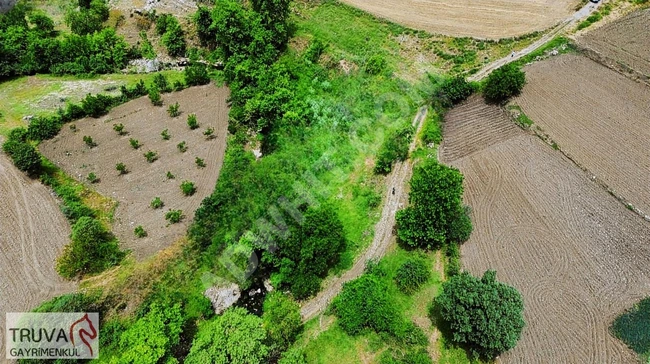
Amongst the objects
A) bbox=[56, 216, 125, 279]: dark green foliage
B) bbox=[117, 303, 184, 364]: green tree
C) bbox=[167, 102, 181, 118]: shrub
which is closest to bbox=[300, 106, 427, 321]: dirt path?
bbox=[117, 303, 184, 364]: green tree

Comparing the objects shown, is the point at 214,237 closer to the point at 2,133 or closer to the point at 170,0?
the point at 2,133

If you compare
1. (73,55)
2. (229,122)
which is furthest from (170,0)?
(229,122)

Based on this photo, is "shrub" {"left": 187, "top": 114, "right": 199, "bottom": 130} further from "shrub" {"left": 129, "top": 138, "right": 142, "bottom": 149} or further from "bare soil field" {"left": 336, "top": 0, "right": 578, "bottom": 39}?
"bare soil field" {"left": 336, "top": 0, "right": 578, "bottom": 39}

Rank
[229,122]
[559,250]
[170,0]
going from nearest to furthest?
[559,250] < [229,122] < [170,0]

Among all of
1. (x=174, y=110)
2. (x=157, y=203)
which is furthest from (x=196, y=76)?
(x=157, y=203)

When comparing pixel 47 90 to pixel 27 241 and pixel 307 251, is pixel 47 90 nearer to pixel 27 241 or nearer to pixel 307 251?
pixel 27 241

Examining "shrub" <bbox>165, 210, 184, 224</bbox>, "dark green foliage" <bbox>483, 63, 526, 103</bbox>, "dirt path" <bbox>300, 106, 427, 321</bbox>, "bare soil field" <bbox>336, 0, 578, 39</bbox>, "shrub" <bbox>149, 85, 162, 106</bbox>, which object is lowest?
"dirt path" <bbox>300, 106, 427, 321</bbox>
